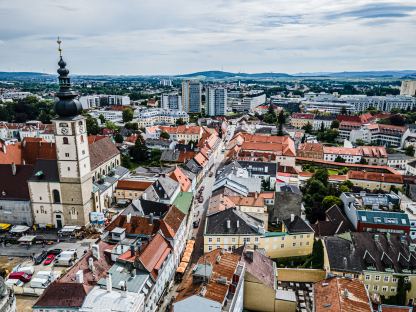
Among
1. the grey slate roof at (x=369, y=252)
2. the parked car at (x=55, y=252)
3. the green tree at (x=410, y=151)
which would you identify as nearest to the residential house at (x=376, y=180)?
the grey slate roof at (x=369, y=252)

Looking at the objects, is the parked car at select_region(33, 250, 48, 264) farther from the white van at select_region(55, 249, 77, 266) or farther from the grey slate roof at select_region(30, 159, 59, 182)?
the grey slate roof at select_region(30, 159, 59, 182)

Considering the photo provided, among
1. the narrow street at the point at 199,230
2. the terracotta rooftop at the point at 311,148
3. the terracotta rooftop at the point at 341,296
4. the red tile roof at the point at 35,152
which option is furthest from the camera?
the terracotta rooftop at the point at 311,148

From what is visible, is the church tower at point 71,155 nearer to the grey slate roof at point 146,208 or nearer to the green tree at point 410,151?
the grey slate roof at point 146,208

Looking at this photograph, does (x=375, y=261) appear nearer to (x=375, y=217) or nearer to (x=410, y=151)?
(x=375, y=217)

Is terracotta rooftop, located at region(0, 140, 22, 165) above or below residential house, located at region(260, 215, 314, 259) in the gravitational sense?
above

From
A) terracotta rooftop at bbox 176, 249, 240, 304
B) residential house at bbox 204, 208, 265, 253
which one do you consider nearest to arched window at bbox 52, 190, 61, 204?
residential house at bbox 204, 208, 265, 253

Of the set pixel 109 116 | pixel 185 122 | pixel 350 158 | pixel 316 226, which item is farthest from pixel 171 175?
pixel 109 116
